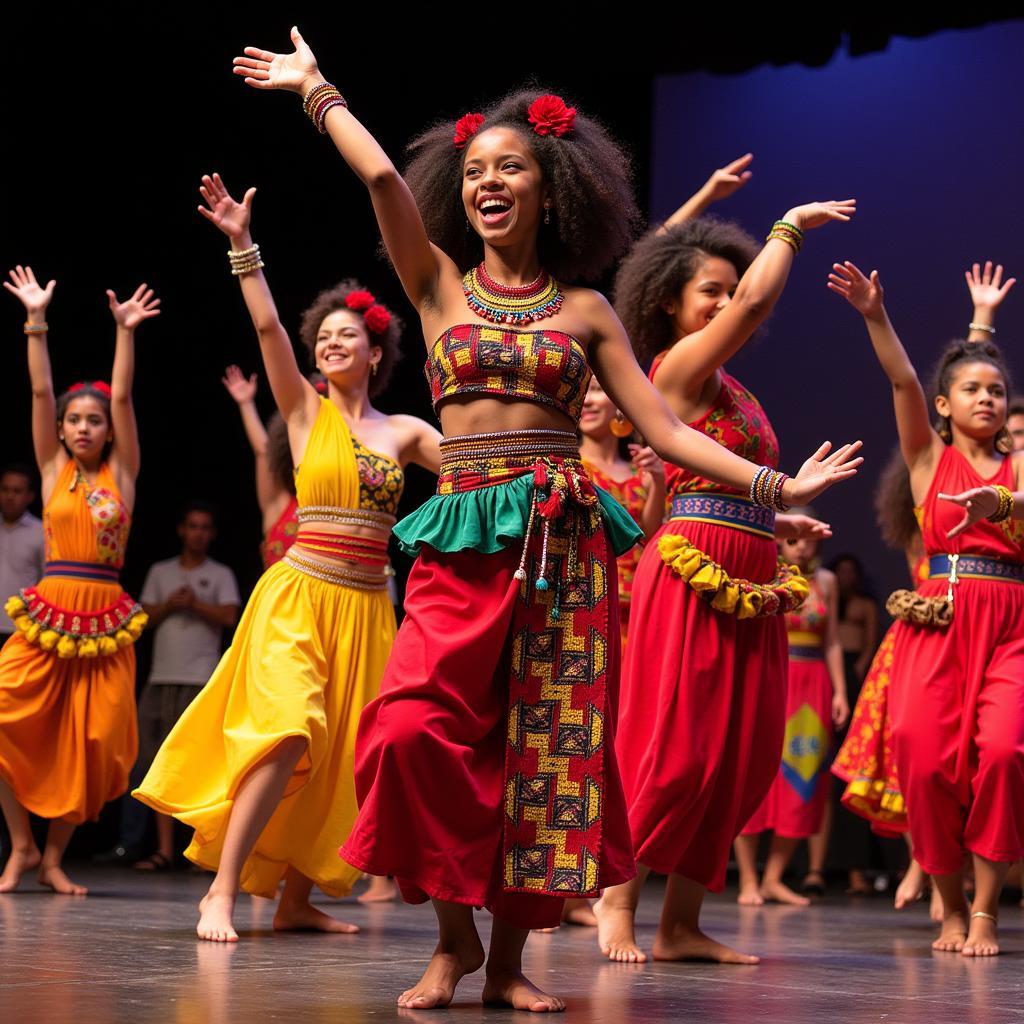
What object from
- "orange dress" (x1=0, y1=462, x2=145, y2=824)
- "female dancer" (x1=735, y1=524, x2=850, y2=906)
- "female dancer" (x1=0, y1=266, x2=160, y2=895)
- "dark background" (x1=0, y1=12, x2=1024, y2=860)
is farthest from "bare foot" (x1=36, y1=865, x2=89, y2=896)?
"dark background" (x1=0, y1=12, x2=1024, y2=860)

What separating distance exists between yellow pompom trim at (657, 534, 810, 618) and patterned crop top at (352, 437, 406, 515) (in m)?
0.98

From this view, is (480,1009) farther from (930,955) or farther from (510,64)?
(510,64)

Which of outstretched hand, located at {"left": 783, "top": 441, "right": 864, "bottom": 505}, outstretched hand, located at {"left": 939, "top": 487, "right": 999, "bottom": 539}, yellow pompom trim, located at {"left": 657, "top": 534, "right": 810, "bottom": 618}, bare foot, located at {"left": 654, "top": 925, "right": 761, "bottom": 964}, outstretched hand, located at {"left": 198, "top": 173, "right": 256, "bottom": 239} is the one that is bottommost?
bare foot, located at {"left": 654, "top": 925, "right": 761, "bottom": 964}

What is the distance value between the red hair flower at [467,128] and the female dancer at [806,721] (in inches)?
163

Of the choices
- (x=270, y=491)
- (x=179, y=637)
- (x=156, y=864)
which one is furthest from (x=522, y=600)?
(x=179, y=637)

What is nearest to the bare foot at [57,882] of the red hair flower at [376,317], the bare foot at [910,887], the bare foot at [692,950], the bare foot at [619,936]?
the red hair flower at [376,317]

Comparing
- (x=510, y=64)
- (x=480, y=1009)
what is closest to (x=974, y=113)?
(x=510, y=64)

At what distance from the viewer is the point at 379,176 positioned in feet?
9.73

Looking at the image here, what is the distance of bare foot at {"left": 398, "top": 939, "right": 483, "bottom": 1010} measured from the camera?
2.86 meters

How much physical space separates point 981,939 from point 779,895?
91.3 inches

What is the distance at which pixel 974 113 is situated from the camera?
7.75 meters

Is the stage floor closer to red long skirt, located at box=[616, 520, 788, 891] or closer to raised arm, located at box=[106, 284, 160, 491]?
red long skirt, located at box=[616, 520, 788, 891]

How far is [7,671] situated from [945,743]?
328cm

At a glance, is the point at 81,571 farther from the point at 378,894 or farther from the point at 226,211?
the point at 226,211
